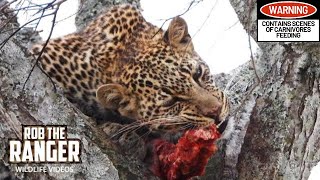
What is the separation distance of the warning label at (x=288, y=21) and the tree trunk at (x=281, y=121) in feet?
0.17

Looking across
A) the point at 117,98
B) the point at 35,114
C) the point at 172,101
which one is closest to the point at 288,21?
the point at 172,101

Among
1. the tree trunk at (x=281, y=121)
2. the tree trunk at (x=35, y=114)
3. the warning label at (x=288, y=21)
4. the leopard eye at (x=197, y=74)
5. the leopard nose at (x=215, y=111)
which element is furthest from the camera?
the leopard eye at (x=197, y=74)

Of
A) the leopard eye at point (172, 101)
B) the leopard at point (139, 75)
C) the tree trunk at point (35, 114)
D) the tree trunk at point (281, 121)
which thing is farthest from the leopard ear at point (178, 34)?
the tree trunk at point (35, 114)

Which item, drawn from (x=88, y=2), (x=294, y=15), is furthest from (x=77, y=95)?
(x=294, y=15)

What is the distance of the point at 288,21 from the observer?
217 cm

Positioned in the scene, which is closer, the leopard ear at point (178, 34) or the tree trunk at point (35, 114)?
the tree trunk at point (35, 114)

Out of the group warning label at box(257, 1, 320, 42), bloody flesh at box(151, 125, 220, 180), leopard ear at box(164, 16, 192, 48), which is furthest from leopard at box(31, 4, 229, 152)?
warning label at box(257, 1, 320, 42)

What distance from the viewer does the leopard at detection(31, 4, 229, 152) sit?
2.22m

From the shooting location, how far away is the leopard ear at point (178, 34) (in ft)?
7.41

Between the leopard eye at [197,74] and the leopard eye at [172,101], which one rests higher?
the leopard eye at [197,74]

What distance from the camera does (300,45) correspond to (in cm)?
200

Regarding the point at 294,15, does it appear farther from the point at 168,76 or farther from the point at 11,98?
the point at 11,98

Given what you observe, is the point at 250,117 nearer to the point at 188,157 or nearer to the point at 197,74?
the point at 188,157

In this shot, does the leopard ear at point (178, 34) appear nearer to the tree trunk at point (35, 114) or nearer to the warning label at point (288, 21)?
the warning label at point (288, 21)
